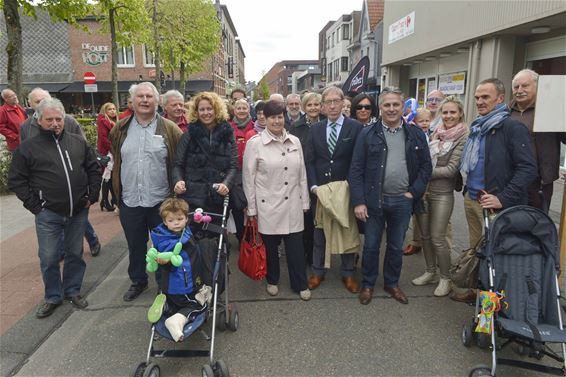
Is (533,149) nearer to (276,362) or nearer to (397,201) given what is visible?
(397,201)

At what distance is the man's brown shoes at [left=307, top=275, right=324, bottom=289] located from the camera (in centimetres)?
427

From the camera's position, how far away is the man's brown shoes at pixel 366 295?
3895 millimetres

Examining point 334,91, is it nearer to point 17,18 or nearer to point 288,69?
point 17,18

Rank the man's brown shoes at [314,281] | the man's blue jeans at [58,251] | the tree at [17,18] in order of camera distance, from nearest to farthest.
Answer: the man's blue jeans at [58,251] → the man's brown shoes at [314,281] → the tree at [17,18]

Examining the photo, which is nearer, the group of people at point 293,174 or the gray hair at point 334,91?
the group of people at point 293,174

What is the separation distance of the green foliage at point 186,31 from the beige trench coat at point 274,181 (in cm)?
1956

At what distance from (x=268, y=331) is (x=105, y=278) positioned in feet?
7.92

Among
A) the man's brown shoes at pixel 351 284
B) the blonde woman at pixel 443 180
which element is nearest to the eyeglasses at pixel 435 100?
the blonde woman at pixel 443 180

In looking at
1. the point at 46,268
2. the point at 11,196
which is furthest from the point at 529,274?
the point at 11,196

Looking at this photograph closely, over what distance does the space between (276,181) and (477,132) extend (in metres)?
1.96

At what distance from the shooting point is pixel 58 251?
374 cm

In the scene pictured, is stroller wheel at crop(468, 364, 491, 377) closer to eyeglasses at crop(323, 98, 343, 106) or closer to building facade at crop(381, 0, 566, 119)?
eyeglasses at crop(323, 98, 343, 106)

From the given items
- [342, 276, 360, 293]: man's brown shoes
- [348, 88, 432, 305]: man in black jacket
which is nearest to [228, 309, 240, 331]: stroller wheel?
[342, 276, 360, 293]: man's brown shoes

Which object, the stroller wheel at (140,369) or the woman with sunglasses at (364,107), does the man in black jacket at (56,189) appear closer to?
the stroller wheel at (140,369)
